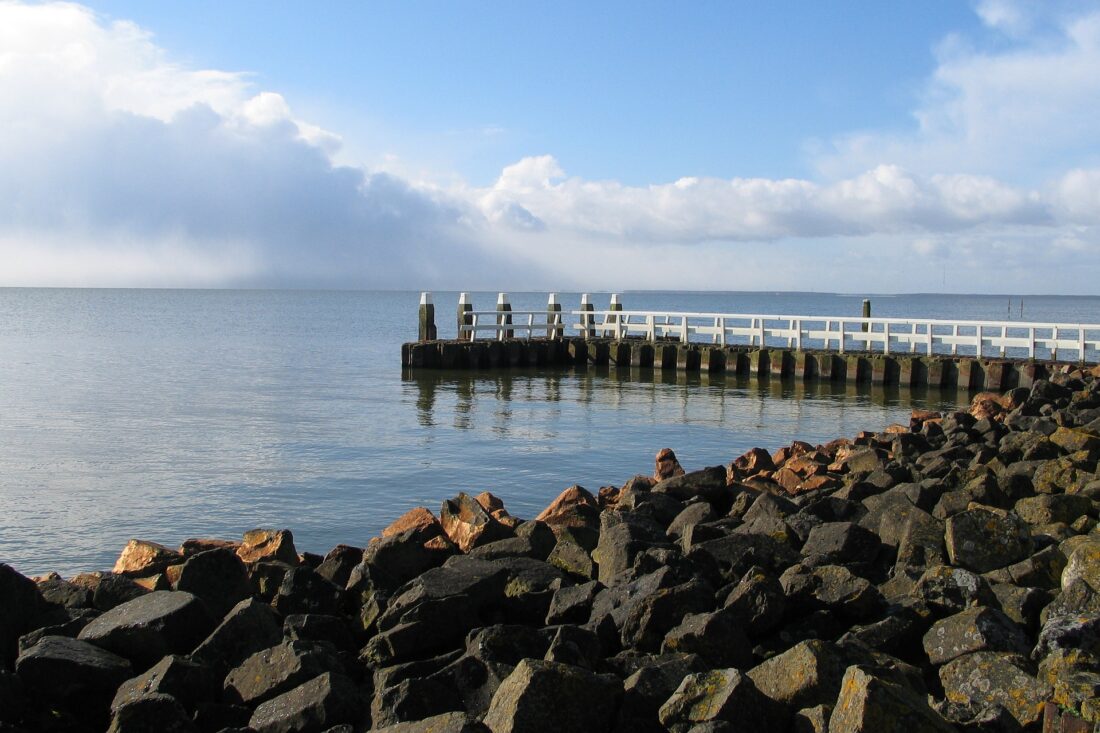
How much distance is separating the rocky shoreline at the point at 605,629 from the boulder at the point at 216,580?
0.6 inches

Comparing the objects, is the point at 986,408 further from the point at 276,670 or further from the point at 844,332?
the point at 844,332

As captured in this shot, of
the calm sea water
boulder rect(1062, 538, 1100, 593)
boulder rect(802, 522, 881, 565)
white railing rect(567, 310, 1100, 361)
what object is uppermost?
white railing rect(567, 310, 1100, 361)

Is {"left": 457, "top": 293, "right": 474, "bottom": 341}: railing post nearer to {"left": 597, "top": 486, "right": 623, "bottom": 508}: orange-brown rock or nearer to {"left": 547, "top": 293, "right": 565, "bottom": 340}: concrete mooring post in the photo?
{"left": 547, "top": 293, "right": 565, "bottom": 340}: concrete mooring post

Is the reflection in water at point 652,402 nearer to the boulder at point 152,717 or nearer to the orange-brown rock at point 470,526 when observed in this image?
the orange-brown rock at point 470,526

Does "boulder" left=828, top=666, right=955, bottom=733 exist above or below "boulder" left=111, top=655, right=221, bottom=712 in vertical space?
above

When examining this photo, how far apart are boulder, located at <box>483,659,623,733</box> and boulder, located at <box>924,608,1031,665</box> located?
5.88ft

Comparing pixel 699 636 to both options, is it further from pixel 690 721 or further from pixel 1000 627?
pixel 1000 627

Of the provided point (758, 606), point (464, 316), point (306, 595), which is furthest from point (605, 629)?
point (464, 316)

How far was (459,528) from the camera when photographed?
8438 mm

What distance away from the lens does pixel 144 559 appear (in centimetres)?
813

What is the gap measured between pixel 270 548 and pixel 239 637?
8.64ft

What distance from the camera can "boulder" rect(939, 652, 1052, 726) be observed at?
4531 mm

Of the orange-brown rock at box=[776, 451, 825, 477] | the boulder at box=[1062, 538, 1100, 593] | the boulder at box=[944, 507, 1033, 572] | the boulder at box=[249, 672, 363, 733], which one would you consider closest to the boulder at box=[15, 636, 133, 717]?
the boulder at box=[249, 672, 363, 733]

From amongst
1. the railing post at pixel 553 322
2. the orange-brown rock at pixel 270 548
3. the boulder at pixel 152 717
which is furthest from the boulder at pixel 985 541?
the railing post at pixel 553 322
